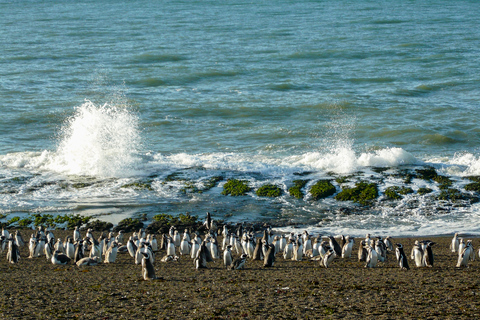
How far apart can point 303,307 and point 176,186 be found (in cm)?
1608

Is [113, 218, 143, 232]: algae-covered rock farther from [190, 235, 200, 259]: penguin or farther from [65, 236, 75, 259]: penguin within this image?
[190, 235, 200, 259]: penguin

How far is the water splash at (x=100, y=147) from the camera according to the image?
2877cm

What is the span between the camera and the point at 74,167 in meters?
29.0

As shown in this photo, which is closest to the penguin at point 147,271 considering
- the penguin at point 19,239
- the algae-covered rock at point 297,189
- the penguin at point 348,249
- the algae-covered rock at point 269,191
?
the penguin at point 348,249

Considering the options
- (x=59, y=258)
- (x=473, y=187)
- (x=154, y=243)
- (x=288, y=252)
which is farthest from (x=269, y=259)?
(x=473, y=187)

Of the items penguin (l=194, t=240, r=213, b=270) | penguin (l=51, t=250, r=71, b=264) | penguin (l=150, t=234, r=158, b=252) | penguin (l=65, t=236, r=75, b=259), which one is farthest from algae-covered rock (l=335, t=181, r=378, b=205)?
penguin (l=51, t=250, r=71, b=264)

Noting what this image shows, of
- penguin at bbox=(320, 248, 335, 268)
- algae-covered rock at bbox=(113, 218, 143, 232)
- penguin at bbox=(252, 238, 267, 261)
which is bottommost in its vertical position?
penguin at bbox=(320, 248, 335, 268)

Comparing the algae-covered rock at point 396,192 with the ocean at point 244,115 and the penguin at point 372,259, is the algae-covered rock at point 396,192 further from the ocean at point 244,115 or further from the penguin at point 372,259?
the penguin at point 372,259

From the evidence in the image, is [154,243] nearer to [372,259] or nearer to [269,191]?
[372,259]

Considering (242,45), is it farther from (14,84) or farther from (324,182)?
(324,182)

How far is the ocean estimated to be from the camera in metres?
23.9

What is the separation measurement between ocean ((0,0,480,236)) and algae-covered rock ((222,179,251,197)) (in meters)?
0.40

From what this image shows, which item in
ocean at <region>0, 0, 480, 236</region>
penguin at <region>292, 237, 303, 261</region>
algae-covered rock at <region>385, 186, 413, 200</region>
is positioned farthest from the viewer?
algae-covered rock at <region>385, 186, 413, 200</region>

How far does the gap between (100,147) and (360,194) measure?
1449 cm
